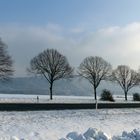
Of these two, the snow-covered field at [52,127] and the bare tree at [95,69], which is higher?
the bare tree at [95,69]

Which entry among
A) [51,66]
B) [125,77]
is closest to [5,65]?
[51,66]

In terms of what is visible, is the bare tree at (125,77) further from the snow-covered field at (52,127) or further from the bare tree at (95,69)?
the snow-covered field at (52,127)

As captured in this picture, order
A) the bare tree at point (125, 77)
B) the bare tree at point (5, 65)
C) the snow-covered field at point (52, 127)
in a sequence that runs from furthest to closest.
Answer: the bare tree at point (125, 77) < the bare tree at point (5, 65) < the snow-covered field at point (52, 127)

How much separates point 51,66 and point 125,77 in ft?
102

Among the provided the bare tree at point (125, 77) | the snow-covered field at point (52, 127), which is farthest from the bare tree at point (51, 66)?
the snow-covered field at point (52, 127)

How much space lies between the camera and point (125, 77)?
94000 mm

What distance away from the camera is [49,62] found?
69.6 metres

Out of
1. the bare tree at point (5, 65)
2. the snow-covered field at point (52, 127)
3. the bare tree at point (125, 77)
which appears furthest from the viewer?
the bare tree at point (125, 77)

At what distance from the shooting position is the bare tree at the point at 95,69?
7950 cm

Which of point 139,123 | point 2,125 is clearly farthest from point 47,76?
point 2,125

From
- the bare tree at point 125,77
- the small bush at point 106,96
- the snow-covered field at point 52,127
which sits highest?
the bare tree at point 125,77

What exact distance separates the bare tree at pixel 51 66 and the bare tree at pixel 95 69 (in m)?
10.8

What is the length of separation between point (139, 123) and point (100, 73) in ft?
193

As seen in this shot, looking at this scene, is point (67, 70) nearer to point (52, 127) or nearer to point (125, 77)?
point (125, 77)
